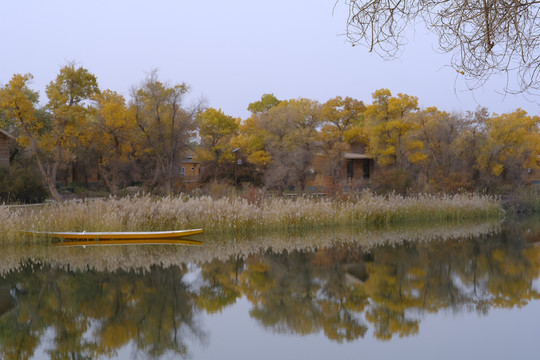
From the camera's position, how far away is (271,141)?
40781 mm

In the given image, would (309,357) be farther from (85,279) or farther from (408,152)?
(408,152)

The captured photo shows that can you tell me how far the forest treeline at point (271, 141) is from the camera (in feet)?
93.2

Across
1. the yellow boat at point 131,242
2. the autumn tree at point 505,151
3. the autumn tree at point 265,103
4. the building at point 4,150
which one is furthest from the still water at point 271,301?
the autumn tree at point 265,103

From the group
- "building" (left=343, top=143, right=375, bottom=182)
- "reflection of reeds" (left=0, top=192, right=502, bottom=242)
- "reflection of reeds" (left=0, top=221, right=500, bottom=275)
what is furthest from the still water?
"building" (left=343, top=143, right=375, bottom=182)

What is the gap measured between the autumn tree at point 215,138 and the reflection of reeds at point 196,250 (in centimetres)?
2388

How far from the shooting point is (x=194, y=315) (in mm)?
8562

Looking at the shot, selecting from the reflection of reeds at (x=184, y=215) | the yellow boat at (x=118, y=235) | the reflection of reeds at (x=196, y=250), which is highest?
the reflection of reeds at (x=184, y=215)

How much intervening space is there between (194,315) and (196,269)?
3.42 metres

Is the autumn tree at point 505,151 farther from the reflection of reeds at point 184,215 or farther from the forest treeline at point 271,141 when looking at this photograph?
the reflection of reeds at point 184,215

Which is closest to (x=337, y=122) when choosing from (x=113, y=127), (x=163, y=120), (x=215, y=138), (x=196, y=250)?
(x=215, y=138)

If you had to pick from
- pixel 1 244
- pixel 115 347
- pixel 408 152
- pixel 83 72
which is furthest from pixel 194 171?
pixel 115 347

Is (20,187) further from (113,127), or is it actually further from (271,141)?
(271,141)

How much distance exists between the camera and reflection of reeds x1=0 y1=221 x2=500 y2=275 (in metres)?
12.7

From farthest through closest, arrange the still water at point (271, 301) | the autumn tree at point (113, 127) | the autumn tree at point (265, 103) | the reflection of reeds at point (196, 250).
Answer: the autumn tree at point (265, 103)
the autumn tree at point (113, 127)
the reflection of reeds at point (196, 250)
the still water at point (271, 301)
